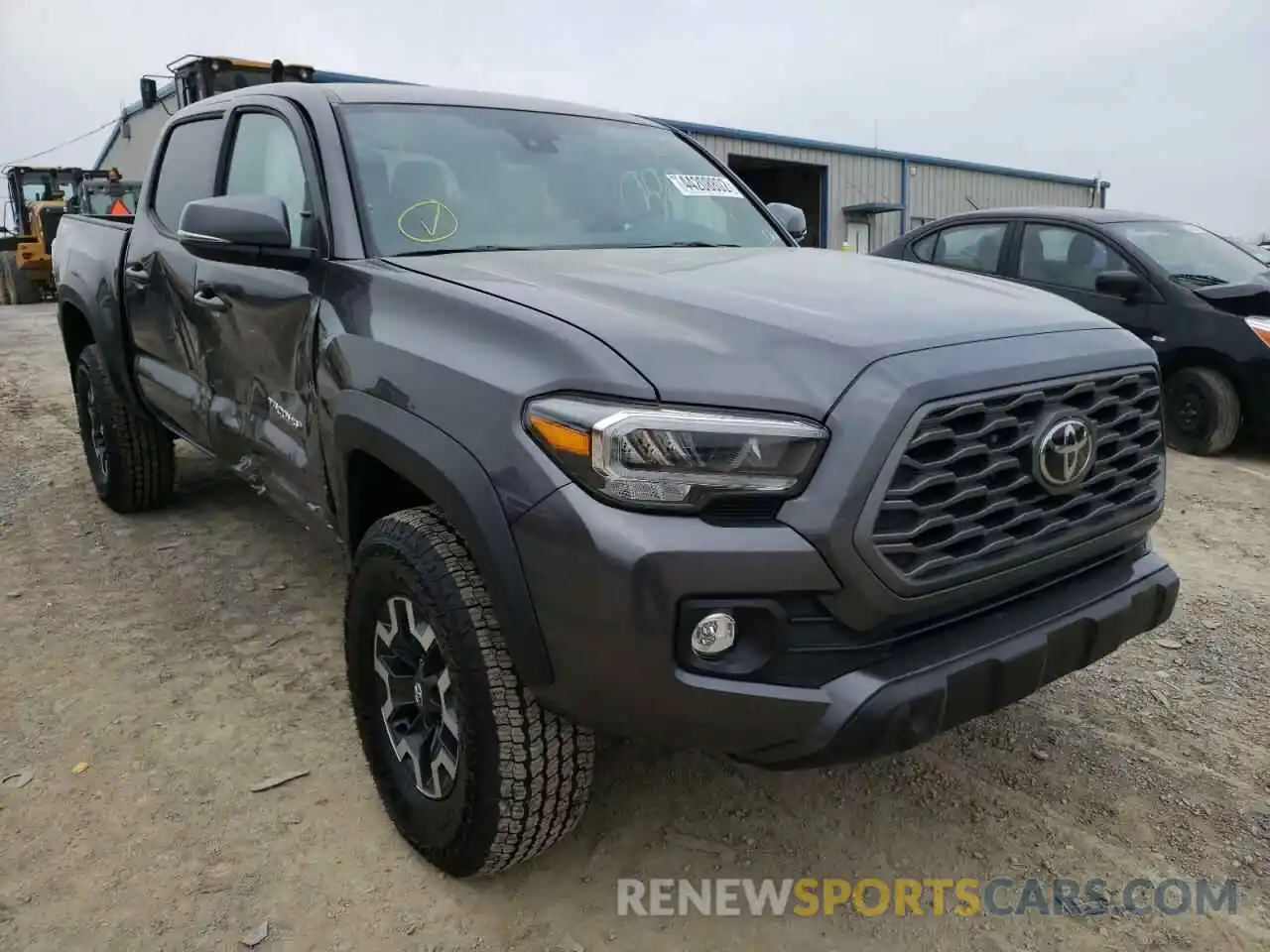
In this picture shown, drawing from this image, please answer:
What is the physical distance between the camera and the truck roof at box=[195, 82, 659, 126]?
2.99 metres

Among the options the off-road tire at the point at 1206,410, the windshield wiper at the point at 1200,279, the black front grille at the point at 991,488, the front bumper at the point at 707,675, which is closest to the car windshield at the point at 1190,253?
the windshield wiper at the point at 1200,279

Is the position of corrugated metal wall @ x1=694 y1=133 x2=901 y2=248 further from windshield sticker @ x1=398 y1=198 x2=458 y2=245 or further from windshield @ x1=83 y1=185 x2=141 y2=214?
windshield sticker @ x1=398 y1=198 x2=458 y2=245

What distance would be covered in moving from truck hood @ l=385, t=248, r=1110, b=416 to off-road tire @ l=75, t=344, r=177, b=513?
2659 mm

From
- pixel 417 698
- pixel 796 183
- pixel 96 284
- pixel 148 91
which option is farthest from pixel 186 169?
pixel 796 183

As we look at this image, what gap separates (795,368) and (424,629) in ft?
3.28

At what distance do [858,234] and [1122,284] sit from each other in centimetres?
1647

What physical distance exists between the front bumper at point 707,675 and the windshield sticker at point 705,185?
6.03 feet

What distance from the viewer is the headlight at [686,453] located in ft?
5.73

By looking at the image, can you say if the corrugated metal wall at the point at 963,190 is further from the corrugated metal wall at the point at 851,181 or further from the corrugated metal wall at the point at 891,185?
the corrugated metal wall at the point at 851,181

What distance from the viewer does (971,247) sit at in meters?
7.16

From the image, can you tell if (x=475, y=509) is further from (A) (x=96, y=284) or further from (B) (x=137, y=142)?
(B) (x=137, y=142)

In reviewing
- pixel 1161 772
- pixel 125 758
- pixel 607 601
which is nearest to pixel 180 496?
pixel 125 758

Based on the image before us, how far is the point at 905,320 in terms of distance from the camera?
2.02 meters

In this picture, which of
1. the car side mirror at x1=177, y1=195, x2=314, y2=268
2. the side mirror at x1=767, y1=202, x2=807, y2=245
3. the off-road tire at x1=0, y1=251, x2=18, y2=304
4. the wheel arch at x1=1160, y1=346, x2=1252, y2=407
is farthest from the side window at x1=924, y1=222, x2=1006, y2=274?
the off-road tire at x1=0, y1=251, x2=18, y2=304
